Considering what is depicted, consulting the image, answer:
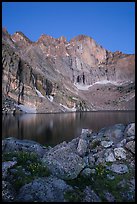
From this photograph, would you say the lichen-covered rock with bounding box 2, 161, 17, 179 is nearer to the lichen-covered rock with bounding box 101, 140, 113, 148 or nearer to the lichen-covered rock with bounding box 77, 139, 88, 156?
the lichen-covered rock with bounding box 77, 139, 88, 156

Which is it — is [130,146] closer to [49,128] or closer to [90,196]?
[90,196]

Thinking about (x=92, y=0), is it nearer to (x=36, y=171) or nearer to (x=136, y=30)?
(x=136, y=30)

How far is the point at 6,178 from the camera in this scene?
501 inches

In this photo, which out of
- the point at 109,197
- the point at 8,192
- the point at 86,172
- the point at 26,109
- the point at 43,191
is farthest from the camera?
the point at 26,109

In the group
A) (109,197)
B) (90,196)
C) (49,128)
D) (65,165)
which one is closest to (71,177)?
(65,165)

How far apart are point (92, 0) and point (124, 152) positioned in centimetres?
1266

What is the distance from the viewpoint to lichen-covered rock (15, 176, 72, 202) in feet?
36.9

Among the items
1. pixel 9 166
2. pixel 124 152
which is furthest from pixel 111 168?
pixel 9 166

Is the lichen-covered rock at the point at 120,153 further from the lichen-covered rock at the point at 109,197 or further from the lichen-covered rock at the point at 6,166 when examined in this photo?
the lichen-covered rock at the point at 6,166

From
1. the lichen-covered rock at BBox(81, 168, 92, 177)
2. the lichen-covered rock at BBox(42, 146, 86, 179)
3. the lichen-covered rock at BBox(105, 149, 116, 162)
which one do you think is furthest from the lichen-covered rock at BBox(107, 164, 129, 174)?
the lichen-covered rock at BBox(42, 146, 86, 179)

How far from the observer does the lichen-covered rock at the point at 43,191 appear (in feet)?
36.9

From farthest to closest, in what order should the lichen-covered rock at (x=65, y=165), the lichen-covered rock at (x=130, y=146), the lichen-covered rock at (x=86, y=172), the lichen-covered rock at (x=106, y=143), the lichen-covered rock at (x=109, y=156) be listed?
the lichen-covered rock at (x=106, y=143), the lichen-covered rock at (x=130, y=146), the lichen-covered rock at (x=109, y=156), the lichen-covered rock at (x=86, y=172), the lichen-covered rock at (x=65, y=165)

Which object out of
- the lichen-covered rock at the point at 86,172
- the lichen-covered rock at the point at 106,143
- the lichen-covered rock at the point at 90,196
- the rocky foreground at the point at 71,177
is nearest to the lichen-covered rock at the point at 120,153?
the rocky foreground at the point at 71,177

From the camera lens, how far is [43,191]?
11.8 meters
